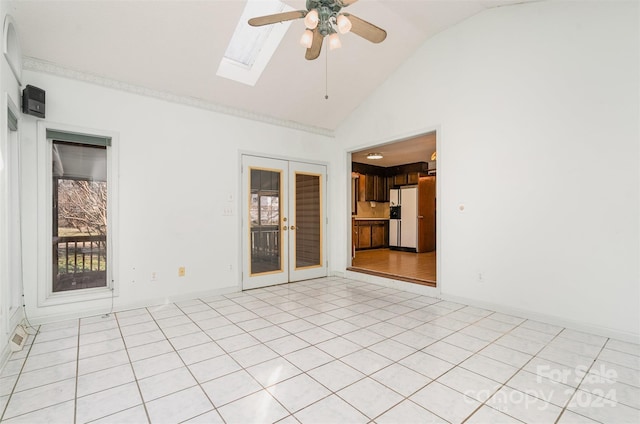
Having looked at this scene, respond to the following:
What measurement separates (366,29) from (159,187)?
128 inches

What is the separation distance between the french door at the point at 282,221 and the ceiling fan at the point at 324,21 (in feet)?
8.57

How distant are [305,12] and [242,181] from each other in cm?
287

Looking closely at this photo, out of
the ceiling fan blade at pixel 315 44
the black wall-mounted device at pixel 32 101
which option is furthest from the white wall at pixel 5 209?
the ceiling fan blade at pixel 315 44

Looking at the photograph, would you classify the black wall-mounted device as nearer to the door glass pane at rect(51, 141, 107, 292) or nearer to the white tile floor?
the door glass pane at rect(51, 141, 107, 292)

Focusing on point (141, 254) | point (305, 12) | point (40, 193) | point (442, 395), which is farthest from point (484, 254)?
point (40, 193)

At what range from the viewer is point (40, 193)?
11.1 feet

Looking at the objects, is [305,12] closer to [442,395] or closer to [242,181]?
[242,181]

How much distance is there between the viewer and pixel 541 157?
11.4 ft

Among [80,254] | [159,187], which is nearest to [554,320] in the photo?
[159,187]

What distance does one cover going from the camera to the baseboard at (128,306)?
340cm

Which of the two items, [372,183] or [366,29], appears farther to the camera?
[372,183]

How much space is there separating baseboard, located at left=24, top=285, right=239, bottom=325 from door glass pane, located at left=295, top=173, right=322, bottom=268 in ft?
4.86

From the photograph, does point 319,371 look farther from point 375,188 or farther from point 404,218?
point 375,188

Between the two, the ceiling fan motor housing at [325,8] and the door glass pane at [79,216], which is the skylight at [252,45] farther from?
the door glass pane at [79,216]
